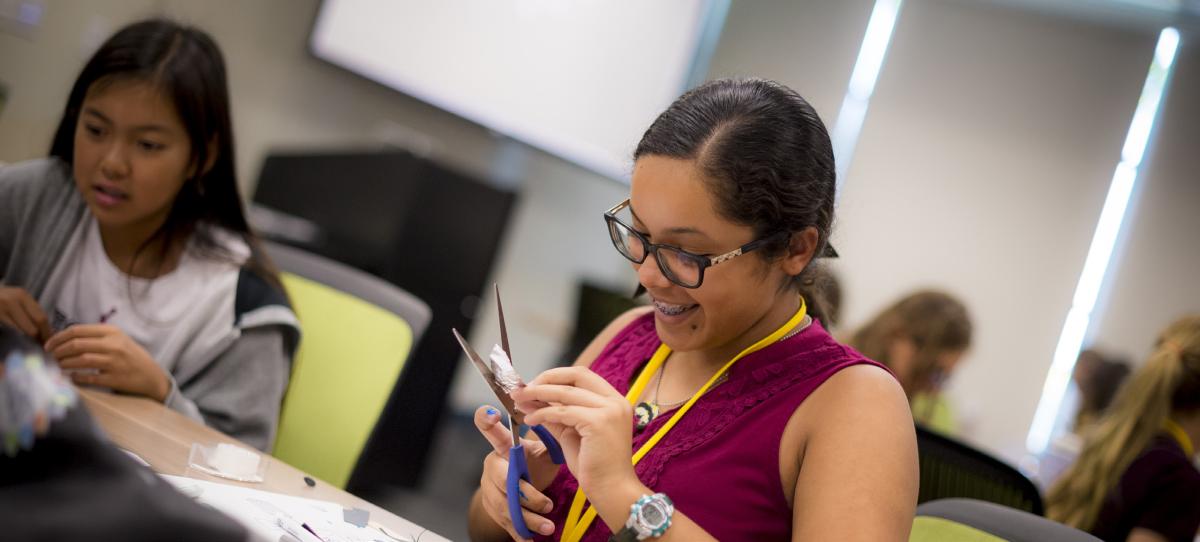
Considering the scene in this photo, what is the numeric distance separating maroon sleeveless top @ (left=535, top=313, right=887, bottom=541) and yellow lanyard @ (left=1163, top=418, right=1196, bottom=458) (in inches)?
74.1

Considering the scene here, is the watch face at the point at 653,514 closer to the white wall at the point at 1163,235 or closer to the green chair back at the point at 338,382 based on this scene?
the green chair back at the point at 338,382

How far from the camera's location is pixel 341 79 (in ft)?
14.4

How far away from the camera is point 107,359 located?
1374mm

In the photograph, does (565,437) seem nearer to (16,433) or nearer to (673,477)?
(673,477)

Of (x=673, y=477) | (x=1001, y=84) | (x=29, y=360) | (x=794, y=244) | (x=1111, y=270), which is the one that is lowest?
(x=673, y=477)

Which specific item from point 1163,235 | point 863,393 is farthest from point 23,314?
point 1163,235

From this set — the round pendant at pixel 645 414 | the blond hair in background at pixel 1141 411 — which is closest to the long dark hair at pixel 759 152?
the round pendant at pixel 645 414

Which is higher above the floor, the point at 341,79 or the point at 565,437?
the point at 341,79

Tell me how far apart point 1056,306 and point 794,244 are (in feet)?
16.0

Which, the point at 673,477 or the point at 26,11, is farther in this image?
the point at 26,11

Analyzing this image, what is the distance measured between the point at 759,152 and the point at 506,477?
0.48 meters

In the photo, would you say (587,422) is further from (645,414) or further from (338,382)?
(338,382)

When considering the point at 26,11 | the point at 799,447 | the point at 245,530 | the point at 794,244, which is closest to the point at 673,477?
the point at 799,447

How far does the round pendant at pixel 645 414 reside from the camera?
1303 mm
